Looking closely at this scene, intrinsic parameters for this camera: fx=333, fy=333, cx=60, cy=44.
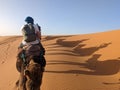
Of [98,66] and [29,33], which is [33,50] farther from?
[98,66]

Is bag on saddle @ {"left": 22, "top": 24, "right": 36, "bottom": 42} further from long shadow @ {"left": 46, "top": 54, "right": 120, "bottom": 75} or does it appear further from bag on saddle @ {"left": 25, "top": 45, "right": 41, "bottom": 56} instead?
long shadow @ {"left": 46, "top": 54, "right": 120, "bottom": 75}

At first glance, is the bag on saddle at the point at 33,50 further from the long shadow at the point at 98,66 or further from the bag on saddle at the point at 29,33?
the long shadow at the point at 98,66

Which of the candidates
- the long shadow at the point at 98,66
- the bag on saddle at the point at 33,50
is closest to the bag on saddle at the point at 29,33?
the bag on saddle at the point at 33,50

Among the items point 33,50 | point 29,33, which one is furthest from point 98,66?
point 33,50

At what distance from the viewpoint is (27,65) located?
775cm

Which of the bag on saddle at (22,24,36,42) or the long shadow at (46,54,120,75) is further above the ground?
the bag on saddle at (22,24,36,42)

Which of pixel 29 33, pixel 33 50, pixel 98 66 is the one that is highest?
pixel 29 33

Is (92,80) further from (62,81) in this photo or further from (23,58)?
(23,58)

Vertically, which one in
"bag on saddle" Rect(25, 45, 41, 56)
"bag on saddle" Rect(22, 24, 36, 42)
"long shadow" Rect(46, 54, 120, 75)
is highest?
"bag on saddle" Rect(22, 24, 36, 42)

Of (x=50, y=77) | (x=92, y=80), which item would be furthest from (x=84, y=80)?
(x=50, y=77)

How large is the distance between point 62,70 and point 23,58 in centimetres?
541

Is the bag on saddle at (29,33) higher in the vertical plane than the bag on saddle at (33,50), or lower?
higher

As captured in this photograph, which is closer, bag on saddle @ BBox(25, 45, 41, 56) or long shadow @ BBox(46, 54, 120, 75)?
bag on saddle @ BBox(25, 45, 41, 56)

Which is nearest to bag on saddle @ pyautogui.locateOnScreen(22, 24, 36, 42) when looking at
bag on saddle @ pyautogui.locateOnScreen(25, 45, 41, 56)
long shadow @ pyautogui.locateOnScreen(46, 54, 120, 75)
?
bag on saddle @ pyautogui.locateOnScreen(25, 45, 41, 56)
